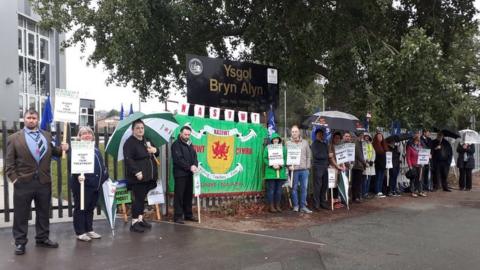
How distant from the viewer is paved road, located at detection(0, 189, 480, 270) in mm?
6465

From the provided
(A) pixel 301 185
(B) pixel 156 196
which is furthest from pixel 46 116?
(A) pixel 301 185

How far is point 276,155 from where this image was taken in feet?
33.9

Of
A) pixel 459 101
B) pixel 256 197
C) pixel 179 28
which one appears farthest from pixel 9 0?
pixel 459 101

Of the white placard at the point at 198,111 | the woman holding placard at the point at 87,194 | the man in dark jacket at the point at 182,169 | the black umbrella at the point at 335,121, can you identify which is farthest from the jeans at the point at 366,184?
the woman holding placard at the point at 87,194

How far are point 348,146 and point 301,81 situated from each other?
511 centimetres

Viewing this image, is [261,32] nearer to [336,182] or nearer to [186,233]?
[336,182]

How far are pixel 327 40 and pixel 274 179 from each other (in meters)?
4.56

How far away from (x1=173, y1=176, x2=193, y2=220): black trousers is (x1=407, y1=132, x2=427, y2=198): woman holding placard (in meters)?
7.31

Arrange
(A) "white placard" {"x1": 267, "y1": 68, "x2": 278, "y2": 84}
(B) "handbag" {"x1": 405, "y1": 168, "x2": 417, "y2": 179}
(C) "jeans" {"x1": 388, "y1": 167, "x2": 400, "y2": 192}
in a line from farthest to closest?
(B) "handbag" {"x1": 405, "y1": 168, "x2": 417, "y2": 179} < (C) "jeans" {"x1": 388, "y1": 167, "x2": 400, "y2": 192} < (A) "white placard" {"x1": 267, "y1": 68, "x2": 278, "y2": 84}

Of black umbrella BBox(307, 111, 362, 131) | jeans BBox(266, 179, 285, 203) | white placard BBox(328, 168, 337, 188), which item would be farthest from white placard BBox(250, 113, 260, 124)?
white placard BBox(328, 168, 337, 188)

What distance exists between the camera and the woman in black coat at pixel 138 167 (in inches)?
318

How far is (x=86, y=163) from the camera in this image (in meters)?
7.36

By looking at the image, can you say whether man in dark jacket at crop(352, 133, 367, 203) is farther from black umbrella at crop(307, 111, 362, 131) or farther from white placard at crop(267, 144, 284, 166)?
white placard at crop(267, 144, 284, 166)

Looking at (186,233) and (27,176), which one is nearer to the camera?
(27,176)
